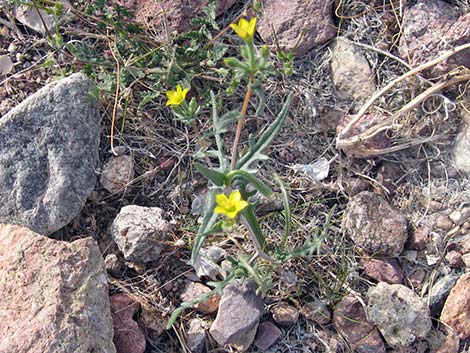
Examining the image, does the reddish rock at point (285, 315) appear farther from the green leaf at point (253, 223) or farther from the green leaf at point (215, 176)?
the green leaf at point (215, 176)

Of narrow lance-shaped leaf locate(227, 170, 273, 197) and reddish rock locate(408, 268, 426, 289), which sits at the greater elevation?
narrow lance-shaped leaf locate(227, 170, 273, 197)

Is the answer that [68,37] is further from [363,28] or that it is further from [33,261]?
[363,28]

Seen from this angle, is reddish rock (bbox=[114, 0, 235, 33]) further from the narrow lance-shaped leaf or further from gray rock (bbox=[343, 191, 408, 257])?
gray rock (bbox=[343, 191, 408, 257])

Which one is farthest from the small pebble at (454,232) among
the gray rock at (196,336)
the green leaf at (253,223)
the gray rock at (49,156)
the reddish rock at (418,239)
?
the gray rock at (49,156)

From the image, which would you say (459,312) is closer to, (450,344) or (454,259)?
(450,344)

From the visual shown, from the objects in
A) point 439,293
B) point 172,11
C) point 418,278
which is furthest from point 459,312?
point 172,11

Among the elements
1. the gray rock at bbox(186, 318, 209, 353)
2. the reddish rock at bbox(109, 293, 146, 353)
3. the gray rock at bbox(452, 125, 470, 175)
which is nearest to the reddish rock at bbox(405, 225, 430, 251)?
the gray rock at bbox(452, 125, 470, 175)
